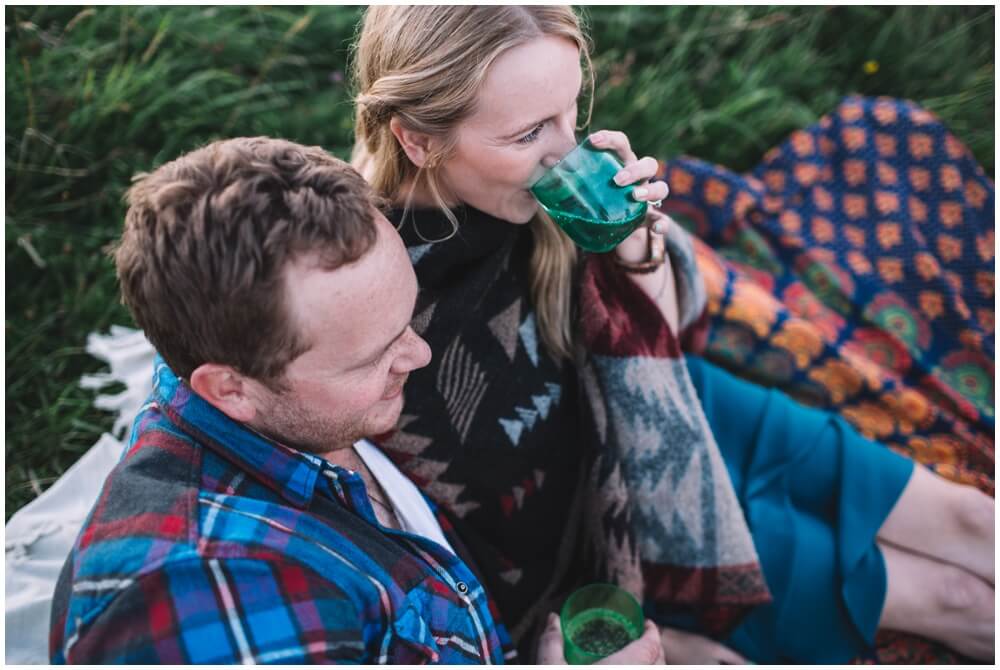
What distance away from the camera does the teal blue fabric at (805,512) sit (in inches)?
81.0

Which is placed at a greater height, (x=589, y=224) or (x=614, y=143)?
(x=614, y=143)

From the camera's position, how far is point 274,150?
53.1 inches

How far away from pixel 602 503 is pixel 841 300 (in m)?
1.46

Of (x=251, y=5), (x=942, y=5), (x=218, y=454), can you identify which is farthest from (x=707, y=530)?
(x=942, y=5)

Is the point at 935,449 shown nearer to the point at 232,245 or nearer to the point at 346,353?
the point at 346,353

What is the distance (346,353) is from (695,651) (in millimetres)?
1322

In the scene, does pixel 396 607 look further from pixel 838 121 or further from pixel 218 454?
pixel 838 121

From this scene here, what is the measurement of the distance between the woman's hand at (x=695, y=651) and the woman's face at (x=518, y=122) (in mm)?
1261

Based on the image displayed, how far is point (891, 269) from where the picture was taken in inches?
119

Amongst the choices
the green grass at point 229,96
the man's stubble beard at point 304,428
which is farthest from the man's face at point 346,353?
the green grass at point 229,96

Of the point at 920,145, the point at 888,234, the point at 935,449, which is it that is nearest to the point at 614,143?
the point at 935,449

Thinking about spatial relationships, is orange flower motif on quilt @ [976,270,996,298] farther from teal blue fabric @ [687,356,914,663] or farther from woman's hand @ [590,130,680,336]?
woman's hand @ [590,130,680,336]

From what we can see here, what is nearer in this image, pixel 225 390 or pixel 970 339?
pixel 225 390

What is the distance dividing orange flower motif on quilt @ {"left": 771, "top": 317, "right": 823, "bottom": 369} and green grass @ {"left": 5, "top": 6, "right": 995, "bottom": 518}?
41.5 inches
